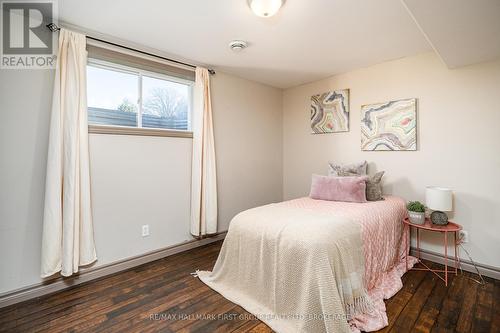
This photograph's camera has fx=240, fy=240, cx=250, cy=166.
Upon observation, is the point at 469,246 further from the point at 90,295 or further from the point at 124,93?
the point at 124,93

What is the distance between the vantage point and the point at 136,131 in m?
2.54

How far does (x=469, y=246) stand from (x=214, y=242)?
284cm

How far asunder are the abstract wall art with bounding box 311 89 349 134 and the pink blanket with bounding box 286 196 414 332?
122 centimetres

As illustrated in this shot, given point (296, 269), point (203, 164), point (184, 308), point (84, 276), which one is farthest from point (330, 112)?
point (84, 276)

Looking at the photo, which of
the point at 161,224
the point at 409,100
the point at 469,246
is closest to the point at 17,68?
the point at 161,224

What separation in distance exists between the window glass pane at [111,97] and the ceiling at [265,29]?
1.21ft

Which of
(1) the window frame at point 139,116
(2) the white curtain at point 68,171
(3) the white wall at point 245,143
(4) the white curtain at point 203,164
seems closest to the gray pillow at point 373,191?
(3) the white wall at point 245,143

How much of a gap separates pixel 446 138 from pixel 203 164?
2.70 meters

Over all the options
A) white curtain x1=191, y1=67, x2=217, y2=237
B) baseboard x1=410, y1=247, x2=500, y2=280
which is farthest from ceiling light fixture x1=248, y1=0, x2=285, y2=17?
baseboard x1=410, y1=247, x2=500, y2=280

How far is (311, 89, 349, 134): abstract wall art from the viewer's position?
3277 millimetres

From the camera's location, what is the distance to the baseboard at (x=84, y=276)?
1.92 meters

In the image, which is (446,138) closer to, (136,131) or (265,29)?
(265,29)

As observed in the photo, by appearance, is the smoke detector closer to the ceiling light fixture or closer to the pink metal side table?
the ceiling light fixture

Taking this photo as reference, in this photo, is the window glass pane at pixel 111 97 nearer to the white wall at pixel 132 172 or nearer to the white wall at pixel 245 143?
the white wall at pixel 132 172
